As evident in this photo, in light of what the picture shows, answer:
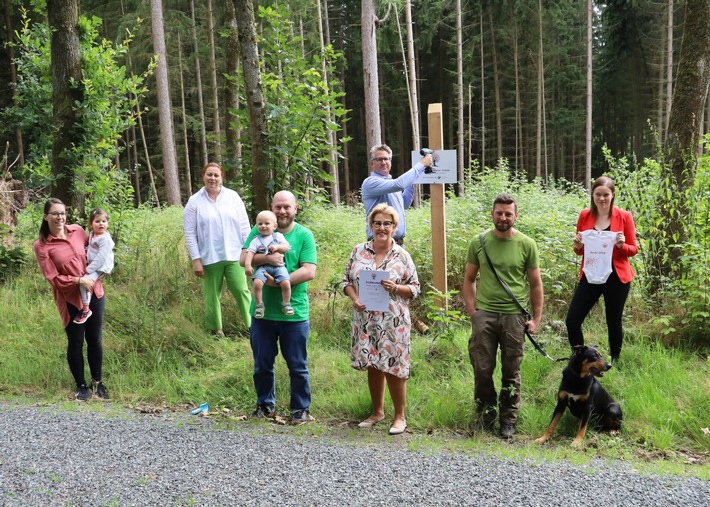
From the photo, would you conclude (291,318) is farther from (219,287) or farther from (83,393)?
(83,393)

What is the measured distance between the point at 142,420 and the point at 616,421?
166 inches

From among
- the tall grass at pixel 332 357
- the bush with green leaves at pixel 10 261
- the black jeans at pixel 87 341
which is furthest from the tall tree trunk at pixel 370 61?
the black jeans at pixel 87 341

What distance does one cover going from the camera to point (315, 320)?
7219 millimetres

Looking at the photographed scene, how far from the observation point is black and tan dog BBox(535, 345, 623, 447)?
Answer: 4414 mm

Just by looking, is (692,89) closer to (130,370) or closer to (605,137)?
(130,370)

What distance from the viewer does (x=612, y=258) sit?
5277 mm

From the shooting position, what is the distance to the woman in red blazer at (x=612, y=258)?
17.4 feet

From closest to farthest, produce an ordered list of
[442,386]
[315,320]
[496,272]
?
[496,272], [442,386], [315,320]

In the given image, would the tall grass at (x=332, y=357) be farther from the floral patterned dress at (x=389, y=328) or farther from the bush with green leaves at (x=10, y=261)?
the floral patterned dress at (x=389, y=328)

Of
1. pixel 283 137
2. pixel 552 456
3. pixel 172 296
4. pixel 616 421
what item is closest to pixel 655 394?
pixel 616 421

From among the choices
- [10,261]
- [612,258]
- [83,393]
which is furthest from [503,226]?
[10,261]

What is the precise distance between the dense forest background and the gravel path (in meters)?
5.80

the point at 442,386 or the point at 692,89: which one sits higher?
the point at 692,89

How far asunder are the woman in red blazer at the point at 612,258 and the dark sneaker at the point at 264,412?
307cm
